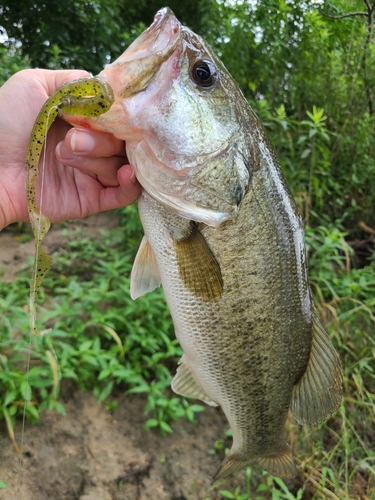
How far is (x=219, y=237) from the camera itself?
4.10 feet

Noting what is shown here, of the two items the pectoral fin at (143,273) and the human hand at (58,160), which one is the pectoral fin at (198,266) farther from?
the human hand at (58,160)

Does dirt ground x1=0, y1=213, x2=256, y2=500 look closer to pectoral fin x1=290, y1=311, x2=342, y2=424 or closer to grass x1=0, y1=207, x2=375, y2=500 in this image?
grass x1=0, y1=207, x2=375, y2=500

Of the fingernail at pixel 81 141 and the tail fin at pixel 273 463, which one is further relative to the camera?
the tail fin at pixel 273 463

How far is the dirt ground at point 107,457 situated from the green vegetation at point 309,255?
0.10 metres

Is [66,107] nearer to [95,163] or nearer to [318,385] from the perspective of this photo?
[95,163]

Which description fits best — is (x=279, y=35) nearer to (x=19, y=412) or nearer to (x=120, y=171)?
(x=120, y=171)

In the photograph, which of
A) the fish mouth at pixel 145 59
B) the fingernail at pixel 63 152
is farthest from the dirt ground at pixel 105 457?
the fish mouth at pixel 145 59

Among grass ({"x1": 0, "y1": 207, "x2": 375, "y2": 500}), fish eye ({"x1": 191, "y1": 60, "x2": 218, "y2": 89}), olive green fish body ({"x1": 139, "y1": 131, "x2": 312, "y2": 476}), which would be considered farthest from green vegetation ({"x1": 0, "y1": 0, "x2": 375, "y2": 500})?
fish eye ({"x1": 191, "y1": 60, "x2": 218, "y2": 89})

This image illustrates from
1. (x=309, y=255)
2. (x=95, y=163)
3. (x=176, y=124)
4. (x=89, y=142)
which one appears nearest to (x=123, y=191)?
(x=95, y=163)

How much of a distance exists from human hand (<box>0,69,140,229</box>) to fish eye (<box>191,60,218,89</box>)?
0.34m

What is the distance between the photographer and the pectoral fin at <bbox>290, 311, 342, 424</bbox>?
58.9 inches

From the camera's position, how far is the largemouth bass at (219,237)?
1.10 meters

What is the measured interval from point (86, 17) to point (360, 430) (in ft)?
20.6

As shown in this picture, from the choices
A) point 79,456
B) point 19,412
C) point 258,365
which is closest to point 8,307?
point 19,412
